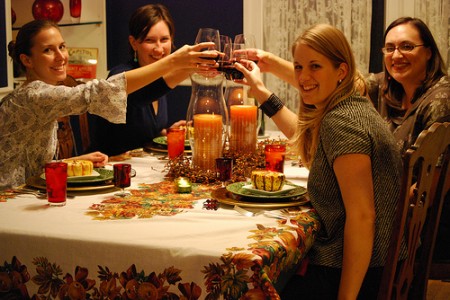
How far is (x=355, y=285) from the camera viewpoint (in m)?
1.67

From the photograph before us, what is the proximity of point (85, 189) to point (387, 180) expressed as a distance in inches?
37.0

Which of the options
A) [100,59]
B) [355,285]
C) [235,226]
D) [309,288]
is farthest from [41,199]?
[100,59]

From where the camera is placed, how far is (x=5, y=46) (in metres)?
4.05

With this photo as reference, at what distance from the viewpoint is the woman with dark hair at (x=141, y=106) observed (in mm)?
3305

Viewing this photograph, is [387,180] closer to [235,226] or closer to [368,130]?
[368,130]

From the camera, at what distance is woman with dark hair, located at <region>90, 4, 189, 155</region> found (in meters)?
3.30

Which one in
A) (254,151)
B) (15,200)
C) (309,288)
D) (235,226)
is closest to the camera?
(235,226)

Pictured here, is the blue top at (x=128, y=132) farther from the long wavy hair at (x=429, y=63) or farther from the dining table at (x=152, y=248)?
the dining table at (x=152, y=248)

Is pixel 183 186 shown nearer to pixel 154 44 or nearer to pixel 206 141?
pixel 206 141

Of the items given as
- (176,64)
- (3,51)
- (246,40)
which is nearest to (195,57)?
(176,64)

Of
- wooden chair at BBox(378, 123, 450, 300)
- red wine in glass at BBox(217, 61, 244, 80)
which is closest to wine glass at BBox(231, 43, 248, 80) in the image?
red wine in glass at BBox(217, 61, 244, 80)

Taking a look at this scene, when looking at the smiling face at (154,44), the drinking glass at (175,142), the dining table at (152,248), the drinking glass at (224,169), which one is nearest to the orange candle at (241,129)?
the drinking glass at (175,142)

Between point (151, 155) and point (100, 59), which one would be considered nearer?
point (151, 155)

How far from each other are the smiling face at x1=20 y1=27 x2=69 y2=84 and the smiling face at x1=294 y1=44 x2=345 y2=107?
3.94 feet
